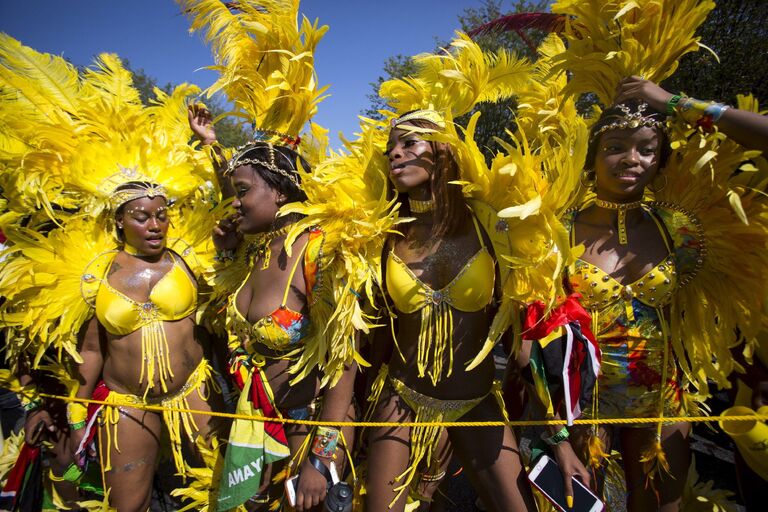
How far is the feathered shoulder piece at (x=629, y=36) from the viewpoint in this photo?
1906 millimetres

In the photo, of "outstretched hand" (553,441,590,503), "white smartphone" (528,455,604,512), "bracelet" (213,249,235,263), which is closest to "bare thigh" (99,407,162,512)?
"bracelet" (213,249,235,263)

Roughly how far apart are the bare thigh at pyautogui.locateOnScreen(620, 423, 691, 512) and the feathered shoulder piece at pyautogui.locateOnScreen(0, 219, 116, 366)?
3.18 m

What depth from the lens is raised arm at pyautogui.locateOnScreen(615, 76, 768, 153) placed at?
1692 mm

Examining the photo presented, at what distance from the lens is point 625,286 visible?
204cm

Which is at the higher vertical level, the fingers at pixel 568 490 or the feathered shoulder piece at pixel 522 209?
the feathered shoulder piece at pixel 522 209

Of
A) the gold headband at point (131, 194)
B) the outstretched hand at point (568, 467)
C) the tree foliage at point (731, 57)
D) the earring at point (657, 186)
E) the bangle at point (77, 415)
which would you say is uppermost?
the tree foliage at point (731, 57)

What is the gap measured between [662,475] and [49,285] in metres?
3.58

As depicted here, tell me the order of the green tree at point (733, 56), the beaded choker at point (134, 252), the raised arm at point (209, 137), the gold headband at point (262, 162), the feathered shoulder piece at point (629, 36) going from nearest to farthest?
the feathered shoulder piece at point (629, 36), the gold headband at point (262, 162), the beaded choker at point (134, 252), the raised arm at point (209, 137), the green tree at point (733, 56)

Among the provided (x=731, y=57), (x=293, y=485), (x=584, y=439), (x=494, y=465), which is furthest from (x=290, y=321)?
(x=731, y=57)

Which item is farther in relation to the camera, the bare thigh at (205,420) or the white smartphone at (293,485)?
the bare thigh at (205,420)

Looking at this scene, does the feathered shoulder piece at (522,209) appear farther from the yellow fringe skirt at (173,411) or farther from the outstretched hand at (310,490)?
the yellow fringe skirt at (173,411)

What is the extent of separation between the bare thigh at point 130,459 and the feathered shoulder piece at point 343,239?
1.16 metres

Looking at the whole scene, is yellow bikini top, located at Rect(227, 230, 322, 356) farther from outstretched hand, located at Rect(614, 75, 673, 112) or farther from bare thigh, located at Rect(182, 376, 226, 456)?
outstretched hand, located at Rect(614, 75, 673, 112)

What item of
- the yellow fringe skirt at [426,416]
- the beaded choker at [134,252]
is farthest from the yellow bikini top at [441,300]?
the beaded choker at [134,252]
